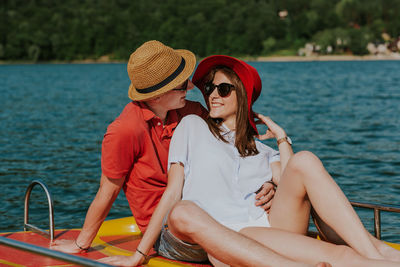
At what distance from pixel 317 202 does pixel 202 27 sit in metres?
105

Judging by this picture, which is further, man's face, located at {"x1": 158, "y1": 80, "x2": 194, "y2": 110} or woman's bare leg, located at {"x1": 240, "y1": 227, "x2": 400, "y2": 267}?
man's face, located at {"x1": 158, "y1": 80, "x2": 194, "y2": 110}

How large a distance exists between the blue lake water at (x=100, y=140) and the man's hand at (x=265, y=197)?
1150 millimetres

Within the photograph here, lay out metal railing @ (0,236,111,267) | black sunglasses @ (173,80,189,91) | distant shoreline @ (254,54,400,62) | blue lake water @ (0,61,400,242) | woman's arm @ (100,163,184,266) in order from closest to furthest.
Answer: metal railing @ (0,236,111,267), woman's arm @ (100,163,184,266), black sunglasses @ (173,80,189,91), blue lake water @ (0,61,400,242), distant shoreline @ (254,54,400,62)

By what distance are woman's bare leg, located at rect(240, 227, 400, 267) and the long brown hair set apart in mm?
706

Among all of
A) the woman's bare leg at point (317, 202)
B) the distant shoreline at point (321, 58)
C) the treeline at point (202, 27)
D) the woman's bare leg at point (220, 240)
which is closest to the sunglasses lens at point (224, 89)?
the woman's bare leg at point (317, 202)

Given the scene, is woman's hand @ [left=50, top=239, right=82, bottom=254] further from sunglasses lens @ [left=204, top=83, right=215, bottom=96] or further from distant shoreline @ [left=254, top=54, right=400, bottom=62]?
distant shoreline @ [left=254, top=54, right=400, bottom=62]

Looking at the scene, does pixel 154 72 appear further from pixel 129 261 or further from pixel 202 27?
pixel 202 27

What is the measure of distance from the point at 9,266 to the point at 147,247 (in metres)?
1.03

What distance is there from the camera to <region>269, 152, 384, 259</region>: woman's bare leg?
332 cm

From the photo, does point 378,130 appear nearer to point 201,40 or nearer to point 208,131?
point 208,131

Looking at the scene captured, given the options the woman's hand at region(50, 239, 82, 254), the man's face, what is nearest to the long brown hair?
the man's face

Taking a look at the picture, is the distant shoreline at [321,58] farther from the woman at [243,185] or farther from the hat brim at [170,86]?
the hat brim at [170,86]

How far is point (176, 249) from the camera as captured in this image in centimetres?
376

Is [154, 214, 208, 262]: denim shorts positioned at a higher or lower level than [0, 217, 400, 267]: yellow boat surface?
higher
